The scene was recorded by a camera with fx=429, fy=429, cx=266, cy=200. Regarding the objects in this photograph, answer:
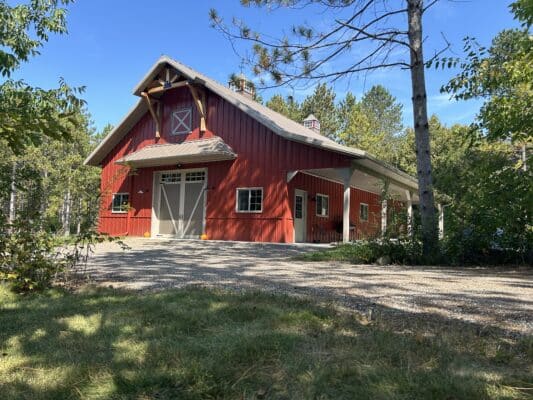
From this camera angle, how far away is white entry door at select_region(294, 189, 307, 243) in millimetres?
15164

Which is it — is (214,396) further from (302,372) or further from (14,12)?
(14,12)

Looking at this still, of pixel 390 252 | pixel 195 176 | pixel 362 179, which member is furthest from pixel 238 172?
pixel 390 252

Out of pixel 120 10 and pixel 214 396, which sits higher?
pixel 120 10

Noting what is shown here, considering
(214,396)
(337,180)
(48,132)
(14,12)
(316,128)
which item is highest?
(316,128)

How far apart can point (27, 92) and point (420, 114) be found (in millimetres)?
6986

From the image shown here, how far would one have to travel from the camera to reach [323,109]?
113 feet

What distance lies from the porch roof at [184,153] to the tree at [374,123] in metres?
18.9

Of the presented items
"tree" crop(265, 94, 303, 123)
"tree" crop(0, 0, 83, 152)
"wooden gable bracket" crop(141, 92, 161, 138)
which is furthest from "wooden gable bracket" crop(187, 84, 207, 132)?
"tree" crop(265, 94, 303, 123)

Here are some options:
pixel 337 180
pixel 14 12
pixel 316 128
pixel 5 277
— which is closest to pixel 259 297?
pixel 5 277

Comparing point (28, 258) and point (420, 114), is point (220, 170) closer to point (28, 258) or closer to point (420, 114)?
point (420, 114)

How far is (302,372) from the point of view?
217cm

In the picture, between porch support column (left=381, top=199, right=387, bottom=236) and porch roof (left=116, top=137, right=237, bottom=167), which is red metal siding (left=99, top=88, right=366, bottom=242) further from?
porch support column (left=381, top=199, right=387, bottom=236)

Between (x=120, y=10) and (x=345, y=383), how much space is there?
47.5ft

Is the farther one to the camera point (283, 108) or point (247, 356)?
point (283, 108)
